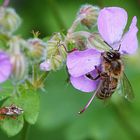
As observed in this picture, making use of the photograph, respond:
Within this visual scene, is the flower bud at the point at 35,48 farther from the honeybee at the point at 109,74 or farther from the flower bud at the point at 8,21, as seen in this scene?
the honeybee at the point at 109,74

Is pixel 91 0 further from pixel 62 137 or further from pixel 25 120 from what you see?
pixel 25 120

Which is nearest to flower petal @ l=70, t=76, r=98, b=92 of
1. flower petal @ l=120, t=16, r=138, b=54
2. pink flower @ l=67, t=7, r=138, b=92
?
pink flower @ l=67, t=7, r=138, b=92

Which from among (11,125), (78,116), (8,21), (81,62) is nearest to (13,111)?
(11,125)

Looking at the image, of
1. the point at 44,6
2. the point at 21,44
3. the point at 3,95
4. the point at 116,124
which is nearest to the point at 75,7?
the point at 44,6

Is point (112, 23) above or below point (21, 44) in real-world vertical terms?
below

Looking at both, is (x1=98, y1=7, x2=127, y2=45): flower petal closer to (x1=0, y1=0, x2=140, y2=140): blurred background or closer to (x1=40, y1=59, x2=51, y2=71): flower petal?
(x1=40, y1=59, x2=51, y2=71): flower petal

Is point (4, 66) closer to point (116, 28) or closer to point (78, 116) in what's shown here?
point (116, 28)

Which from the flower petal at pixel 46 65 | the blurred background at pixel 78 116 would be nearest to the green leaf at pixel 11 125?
the flower petal at pixel 46 65
